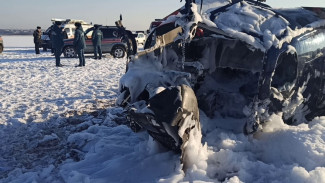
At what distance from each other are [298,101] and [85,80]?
6.48m

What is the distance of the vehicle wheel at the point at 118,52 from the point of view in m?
15.4

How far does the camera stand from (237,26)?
136 inches

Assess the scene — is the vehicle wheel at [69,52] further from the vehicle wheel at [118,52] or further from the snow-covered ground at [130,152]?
the snow-covered ground at [130,152]

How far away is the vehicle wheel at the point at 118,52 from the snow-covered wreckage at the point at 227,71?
11.3 meters

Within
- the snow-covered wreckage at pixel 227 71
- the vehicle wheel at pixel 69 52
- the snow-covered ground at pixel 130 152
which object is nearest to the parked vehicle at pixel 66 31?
the vehicle wheel at pixel 69 52

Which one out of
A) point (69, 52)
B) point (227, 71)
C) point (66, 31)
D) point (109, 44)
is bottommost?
point (69, 52)

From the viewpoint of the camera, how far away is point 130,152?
11.9 feet

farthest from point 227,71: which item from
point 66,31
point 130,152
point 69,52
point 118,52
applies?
point 66,31

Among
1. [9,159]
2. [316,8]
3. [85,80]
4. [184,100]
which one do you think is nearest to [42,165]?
[9,159]

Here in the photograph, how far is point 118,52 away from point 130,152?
40.2 ft

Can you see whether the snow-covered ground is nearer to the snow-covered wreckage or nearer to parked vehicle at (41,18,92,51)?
the snow-covered wreckage

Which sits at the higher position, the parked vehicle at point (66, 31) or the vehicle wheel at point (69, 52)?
the parked vehicle at point (66, 31)

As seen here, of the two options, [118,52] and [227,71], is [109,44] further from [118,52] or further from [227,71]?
[227,71]

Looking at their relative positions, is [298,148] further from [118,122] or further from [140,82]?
[118,122]
